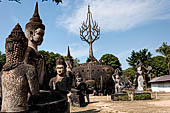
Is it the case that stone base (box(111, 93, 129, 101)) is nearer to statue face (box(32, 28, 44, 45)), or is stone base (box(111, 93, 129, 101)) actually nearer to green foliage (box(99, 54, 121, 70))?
statue face (box(32, 28, 44, 45))

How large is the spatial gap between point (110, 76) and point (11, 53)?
21719 millimetres

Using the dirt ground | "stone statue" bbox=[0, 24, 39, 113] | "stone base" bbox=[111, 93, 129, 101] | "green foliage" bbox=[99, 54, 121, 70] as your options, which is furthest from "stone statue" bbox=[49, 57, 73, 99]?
"green foliage" bbox=[99, 54, 121, 70]

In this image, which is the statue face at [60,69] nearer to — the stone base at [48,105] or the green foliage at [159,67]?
the stone base at [48,105]

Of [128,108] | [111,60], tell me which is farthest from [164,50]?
[128,108]

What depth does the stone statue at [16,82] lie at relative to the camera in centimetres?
284

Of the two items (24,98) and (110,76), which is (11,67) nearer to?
(24,98)

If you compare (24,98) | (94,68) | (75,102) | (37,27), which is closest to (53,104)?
(24,98)

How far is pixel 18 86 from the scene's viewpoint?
2883 millimetres

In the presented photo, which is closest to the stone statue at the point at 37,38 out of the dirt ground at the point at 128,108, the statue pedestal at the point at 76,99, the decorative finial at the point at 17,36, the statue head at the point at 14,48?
the decorative finial at the point at 17,36

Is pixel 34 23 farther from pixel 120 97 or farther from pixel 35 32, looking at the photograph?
pixel 120 97

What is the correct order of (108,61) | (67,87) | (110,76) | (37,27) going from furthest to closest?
(108,61)
(110,76)
(67,87)
(37,27)

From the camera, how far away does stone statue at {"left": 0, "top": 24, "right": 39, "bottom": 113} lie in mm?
2838

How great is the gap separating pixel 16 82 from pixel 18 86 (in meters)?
0.08

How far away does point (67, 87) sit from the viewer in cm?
704
